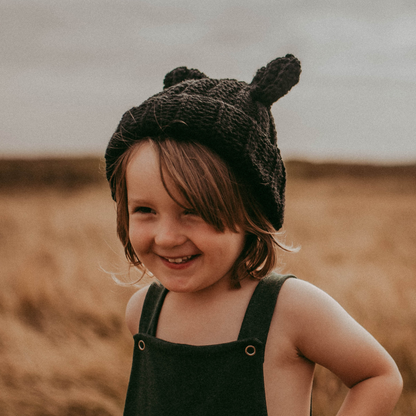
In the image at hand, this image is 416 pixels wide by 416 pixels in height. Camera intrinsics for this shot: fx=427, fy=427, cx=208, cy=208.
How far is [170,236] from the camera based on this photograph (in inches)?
43.7

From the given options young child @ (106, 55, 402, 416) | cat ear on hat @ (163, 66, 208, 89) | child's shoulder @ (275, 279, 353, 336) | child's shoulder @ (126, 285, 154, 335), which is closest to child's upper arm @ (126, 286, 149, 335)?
child's shoulder @ (126, 285, 154, 335)

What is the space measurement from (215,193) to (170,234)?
161 mm

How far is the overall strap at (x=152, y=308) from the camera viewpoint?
1.36m

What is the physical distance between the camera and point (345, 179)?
46.6 ft

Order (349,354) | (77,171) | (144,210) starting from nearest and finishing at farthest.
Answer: (349,354) < (144,210) < (77,171)

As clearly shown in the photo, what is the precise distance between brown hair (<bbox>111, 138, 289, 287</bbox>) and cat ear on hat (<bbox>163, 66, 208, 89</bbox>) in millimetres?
349

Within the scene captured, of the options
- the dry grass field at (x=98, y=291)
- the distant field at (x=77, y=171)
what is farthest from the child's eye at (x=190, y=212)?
the distant field at (x=77, y=171)

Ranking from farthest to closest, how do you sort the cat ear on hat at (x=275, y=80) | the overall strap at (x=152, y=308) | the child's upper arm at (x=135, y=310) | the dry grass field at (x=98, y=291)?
the dry grass field at (x=98, y=291) < the child's upper arm at (x=135, y=310) < the overall strap at (x=152, y=308) < the cat ear on hat at (x=275, y=80)

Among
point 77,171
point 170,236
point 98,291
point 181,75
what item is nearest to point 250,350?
point 170,236

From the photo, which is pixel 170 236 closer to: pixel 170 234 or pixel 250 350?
pixel 170 234

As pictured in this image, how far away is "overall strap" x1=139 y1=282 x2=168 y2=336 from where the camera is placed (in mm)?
1357

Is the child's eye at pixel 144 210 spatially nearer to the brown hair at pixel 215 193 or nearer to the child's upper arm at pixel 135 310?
the brown hair at pixel 215 193

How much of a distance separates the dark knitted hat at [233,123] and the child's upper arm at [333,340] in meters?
0.30

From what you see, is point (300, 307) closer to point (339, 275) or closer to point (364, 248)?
point (339, 275)
